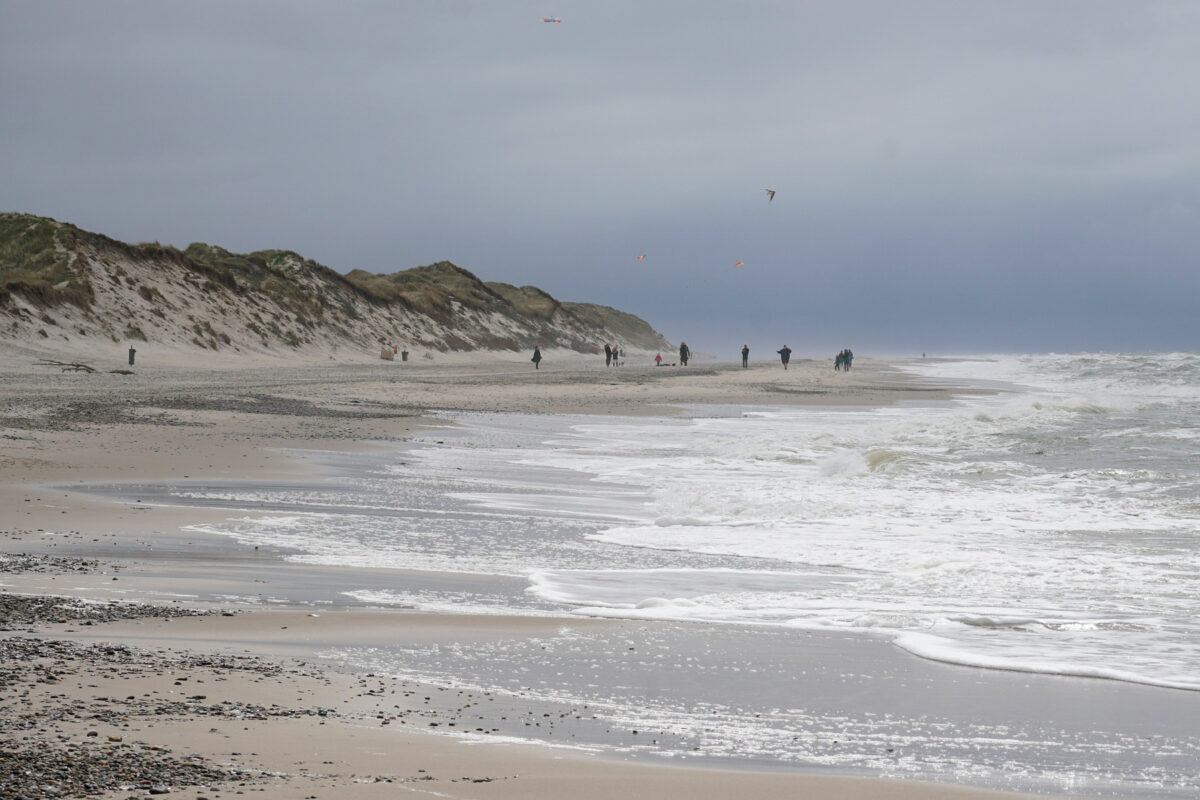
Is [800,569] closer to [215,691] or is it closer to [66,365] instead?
[215,691]

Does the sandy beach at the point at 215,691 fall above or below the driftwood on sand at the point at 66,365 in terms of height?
below

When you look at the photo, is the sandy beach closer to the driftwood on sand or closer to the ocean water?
the ocean water

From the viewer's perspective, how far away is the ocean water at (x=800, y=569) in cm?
505

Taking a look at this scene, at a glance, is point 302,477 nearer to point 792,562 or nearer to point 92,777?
point 792,562

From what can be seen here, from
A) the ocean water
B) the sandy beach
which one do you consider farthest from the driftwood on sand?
the sandy beach

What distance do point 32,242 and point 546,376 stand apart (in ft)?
91.5

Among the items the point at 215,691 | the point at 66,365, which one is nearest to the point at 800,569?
the point at 215,691

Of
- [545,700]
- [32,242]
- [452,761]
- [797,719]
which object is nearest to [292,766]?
[452,761]

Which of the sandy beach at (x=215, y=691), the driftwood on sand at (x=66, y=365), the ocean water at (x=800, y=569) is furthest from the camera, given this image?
the driftwood on sand at (x=66, y=365)

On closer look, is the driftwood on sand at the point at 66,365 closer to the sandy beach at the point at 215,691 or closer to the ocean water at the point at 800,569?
the ocean water at the point at 800,569

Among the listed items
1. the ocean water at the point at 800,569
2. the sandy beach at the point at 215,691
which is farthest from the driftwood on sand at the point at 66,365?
the sandy beach at the point at 215,691

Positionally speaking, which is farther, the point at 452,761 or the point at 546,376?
the point at 546,376

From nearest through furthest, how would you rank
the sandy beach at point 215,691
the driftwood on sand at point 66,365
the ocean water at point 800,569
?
1. the sandy beach at point 215,691
2. the ocean water at point 800,569
3. the driftwood on sand at point 66,365

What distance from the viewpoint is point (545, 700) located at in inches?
214
